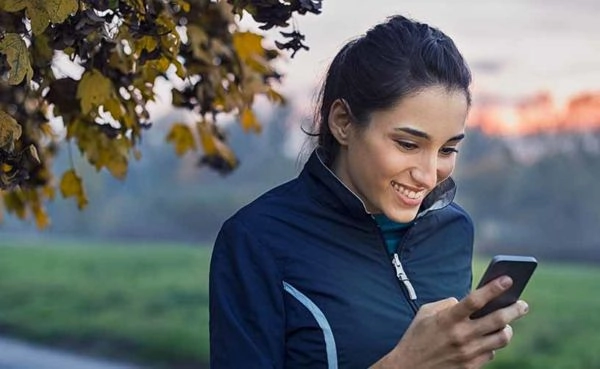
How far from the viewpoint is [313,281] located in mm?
1774

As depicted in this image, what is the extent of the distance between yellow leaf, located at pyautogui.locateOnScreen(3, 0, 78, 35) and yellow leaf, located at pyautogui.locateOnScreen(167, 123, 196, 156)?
1.17 metres

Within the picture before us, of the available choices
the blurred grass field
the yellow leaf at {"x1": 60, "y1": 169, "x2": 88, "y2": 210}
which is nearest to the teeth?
the yellow leaf at {"x1": 60, "y1": 169, "x2": 88, "y2": 210}

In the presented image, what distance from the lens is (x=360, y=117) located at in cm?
180

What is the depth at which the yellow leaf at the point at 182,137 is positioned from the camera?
3145mm

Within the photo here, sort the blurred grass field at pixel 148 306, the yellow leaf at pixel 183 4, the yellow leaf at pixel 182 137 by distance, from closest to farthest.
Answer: the yellow leaf at pixel 183 4 < the yellow leaf at pixel 182 137 < the blurred grass field at pixel 148 306

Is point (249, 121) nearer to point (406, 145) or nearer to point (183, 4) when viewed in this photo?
point (183, 4)

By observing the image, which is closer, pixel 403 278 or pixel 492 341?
pixel 492 341

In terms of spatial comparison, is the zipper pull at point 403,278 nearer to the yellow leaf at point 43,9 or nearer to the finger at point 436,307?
the finger at point 436,307

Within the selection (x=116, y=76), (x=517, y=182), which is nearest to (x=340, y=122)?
(x=116, y=76)

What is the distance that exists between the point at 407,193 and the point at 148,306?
9009 millimetres

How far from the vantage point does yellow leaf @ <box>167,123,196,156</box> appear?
3.14 metres

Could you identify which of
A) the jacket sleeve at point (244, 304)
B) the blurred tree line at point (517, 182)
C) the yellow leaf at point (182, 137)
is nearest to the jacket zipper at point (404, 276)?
the jacket sleeve at point (244, 304)

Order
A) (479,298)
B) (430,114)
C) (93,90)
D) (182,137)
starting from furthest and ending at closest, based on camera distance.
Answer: (182,137) < (93,90) < (430,114) < (479,298)

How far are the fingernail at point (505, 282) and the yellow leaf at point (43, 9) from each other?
842mm
